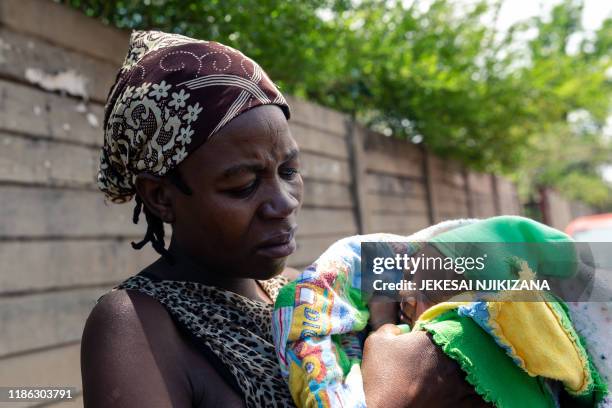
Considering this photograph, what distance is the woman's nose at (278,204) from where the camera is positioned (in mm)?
1292

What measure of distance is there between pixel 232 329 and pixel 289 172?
390 mm

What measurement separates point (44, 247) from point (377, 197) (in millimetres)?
3782

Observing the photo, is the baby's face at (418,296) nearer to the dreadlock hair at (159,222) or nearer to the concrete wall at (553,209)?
the dreadlock hair at (159,222)

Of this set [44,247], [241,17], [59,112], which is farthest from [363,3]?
[44,247]

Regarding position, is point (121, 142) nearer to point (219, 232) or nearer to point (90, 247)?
point (219, 232)

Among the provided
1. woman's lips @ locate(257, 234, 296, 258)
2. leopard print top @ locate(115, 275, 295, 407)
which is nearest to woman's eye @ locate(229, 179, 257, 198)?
woman's lips @ locate(257, 234, 296, 258)

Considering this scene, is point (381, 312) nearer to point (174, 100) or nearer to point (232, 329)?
point (232, 329)

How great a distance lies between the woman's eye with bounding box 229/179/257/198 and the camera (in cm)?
128

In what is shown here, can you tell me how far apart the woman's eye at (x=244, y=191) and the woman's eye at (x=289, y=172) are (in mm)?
98

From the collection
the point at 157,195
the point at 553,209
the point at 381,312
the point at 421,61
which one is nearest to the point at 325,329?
the point at 381,312

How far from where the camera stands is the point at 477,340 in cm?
116

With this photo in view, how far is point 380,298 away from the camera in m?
1.37

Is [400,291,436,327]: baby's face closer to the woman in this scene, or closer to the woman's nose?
the woman

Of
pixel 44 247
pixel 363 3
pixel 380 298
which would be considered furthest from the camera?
pixel 363 3
